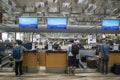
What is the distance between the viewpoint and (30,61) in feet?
52.9

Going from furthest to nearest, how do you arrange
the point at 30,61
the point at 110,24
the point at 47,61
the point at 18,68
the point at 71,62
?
the point at 110,24, the point at 47,61, the point at 30,61, the point at 71,62, the point at 18,68

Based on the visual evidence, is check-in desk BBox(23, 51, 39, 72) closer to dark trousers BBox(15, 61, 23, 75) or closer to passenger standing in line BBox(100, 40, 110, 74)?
dark trousers BBox(15, 61, 23, 75)

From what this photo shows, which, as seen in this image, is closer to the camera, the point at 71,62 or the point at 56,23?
the point at 71,62

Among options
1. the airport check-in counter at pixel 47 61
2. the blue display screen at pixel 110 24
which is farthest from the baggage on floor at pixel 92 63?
the blue display screen at pixel 110 24

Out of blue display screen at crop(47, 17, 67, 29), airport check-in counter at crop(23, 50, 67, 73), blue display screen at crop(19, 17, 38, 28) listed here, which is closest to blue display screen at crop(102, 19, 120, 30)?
blue display screen at crop(47, 17, 67, 29)

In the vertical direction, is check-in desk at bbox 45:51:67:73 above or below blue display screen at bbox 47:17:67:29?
below

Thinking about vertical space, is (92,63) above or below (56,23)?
below

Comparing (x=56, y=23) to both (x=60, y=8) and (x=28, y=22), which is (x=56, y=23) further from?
(x=60, y=8)

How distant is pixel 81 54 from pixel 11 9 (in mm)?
11107

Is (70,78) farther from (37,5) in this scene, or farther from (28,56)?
(37,5)

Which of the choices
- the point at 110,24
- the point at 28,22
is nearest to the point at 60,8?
the point at 28,22

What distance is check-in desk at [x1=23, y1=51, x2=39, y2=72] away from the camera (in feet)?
52.6

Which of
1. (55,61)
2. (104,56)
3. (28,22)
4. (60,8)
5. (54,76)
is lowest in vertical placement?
(54,76)

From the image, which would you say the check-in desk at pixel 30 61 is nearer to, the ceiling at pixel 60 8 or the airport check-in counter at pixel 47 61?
the airport check-in counter at pixel 47 61
